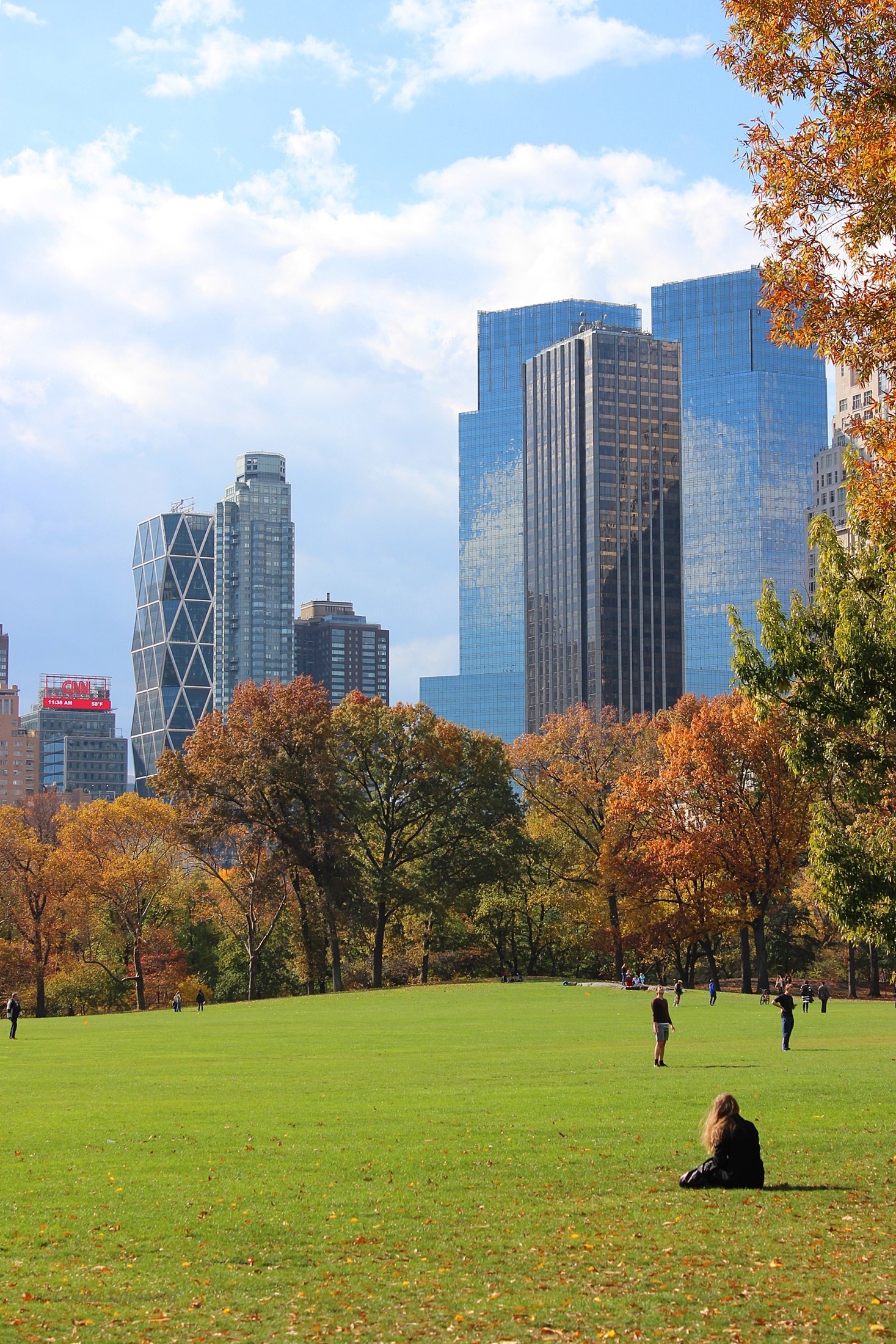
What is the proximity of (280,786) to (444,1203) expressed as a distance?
192 feet

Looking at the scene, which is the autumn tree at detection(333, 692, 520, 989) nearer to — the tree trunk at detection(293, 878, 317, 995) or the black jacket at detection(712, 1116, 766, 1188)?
the tree trunk at detection(293, 878, 317, 995)

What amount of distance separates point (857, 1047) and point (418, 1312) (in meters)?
25.8

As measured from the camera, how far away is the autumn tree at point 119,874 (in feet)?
262

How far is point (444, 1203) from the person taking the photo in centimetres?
1605

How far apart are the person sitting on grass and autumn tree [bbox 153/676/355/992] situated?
57204 millimetres

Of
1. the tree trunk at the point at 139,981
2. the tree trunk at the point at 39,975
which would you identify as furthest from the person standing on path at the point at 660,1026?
the tree trunk at the point at 39,975

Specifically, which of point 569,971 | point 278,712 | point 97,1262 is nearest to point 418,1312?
point 97,1262

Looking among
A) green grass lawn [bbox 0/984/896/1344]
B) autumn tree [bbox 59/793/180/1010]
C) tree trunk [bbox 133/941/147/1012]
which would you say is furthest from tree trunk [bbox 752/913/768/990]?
tree trunk [bbox 133/941/147/1012]

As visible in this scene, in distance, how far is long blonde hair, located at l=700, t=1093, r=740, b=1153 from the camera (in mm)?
16172

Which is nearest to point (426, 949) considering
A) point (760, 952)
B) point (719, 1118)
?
point (760, 952)

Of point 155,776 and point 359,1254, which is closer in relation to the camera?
point 359,1254

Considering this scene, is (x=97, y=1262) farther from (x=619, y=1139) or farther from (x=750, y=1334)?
(x=619, y=1139)

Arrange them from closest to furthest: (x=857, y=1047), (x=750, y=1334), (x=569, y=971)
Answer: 1. (x=750, y=1334)
2. (x=857, y=1047)
3. (x=569, y=971)

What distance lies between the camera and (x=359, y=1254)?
1383 cm
